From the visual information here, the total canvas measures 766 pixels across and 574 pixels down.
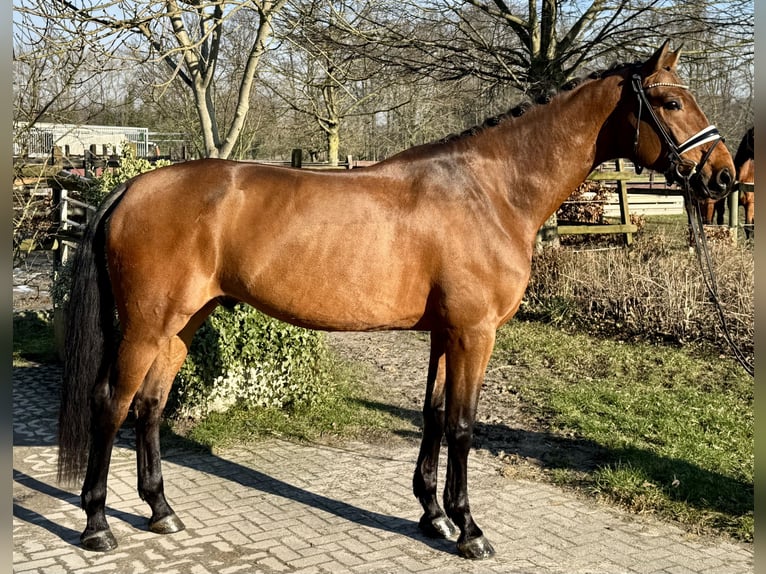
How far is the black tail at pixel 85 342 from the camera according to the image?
4.01 meters

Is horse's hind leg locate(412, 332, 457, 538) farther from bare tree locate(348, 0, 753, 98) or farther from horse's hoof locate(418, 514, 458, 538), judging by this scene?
bare tree locate(348, 0, 753, 98)

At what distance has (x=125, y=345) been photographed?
386cm

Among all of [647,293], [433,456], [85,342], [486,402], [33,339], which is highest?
[85,342]

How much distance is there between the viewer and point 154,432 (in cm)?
421

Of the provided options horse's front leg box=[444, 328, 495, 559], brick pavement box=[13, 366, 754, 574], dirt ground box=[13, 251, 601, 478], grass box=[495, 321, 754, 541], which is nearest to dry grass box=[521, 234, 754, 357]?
grass box=[495, 321, 754, 541]

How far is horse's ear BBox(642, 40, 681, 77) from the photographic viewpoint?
3.66 meters

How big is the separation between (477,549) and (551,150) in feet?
7.22

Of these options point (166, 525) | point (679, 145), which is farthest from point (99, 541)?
point (679, 145)

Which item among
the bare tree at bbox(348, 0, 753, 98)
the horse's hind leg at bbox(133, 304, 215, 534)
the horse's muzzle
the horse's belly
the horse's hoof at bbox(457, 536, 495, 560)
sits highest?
the bare tree at bbox(348, 0, 753, 98)

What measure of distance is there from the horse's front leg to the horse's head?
1.28m

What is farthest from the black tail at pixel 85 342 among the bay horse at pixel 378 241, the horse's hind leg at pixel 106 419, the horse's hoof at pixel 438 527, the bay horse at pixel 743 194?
the bay horse at pixel 743 194

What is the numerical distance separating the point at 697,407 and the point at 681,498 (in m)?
1.92

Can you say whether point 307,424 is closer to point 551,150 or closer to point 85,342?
point 85,342

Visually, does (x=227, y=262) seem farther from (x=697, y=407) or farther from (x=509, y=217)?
(x=697, y=407)
